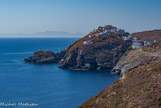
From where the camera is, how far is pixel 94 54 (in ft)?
271

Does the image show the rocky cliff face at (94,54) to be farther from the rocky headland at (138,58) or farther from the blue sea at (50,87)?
the rocky headland at (138,58)

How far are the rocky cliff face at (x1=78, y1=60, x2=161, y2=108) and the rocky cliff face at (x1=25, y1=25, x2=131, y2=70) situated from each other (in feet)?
184

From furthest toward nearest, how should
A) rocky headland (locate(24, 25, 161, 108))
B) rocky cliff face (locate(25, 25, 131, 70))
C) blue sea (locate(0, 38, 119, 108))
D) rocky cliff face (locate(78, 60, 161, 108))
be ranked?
rocky cliff face (locate(25, 25, 131, 70)), blue sea (locate(0, 38, 119, 108)), rocky headland (locate(24, 25, 161, 108)), rocky cliff face (locate(78, 60, 161, 108))

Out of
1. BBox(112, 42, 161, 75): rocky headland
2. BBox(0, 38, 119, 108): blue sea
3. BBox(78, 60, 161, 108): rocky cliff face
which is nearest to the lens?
BBox(78, 60, 161, 108): rocky cliff face

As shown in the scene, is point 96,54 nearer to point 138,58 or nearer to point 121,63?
point 121,63

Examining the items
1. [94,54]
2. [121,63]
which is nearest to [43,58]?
[94,54]

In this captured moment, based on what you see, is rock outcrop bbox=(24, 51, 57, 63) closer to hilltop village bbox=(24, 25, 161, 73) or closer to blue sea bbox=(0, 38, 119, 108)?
hilltop village bbox=(24, 25, 161, 73)

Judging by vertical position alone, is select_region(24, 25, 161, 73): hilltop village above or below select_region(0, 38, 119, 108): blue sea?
above

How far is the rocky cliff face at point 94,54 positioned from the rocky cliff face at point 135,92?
5621 centimetres

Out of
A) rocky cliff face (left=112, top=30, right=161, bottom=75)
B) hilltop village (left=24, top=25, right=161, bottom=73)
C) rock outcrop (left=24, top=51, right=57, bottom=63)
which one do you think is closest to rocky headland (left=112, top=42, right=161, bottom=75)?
rocky cliff face (left=112, top=30, right=161, bottom=75)

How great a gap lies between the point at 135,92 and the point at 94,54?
6388 centimetres

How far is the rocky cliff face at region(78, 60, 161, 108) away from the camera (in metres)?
17.2

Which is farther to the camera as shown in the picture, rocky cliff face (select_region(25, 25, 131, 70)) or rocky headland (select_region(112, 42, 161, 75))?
rocky cliff face (select_region(25, 25, 131, 70))

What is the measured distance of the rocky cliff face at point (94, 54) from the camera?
7956cm
